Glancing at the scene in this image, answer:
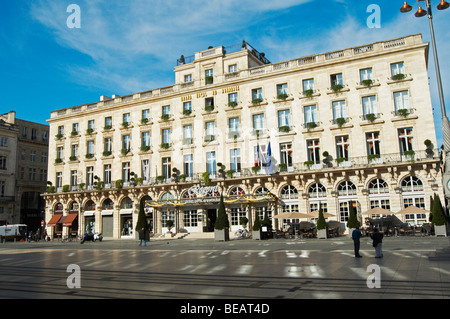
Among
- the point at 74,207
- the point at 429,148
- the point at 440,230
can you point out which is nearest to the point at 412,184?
the point at 429,148

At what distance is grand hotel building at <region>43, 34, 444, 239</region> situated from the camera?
115 feet

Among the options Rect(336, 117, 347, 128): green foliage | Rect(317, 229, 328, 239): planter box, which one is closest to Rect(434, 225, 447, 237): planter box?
Rect(317, 229, 328, 239): planter box

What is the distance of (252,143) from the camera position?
40875 millimetres

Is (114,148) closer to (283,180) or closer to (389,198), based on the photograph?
(283,180)

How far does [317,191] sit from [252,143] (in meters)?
8.53

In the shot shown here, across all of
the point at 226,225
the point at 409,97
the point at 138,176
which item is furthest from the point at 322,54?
the point at 138,176

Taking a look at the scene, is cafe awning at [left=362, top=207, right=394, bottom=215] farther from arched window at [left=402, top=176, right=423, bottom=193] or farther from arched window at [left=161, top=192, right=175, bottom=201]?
arched window at [left=161, top=192, right=175, bottom=201]

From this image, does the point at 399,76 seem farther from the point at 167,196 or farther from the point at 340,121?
the point at 167,196

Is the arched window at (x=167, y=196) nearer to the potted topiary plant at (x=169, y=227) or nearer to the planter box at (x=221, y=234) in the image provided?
the potted topiary plant at (x=169, y=227)

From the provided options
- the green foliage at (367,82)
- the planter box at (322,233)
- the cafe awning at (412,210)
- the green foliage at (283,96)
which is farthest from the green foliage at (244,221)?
the green foliage at (367,82)

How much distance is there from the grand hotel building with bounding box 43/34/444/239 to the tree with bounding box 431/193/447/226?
4657mm
